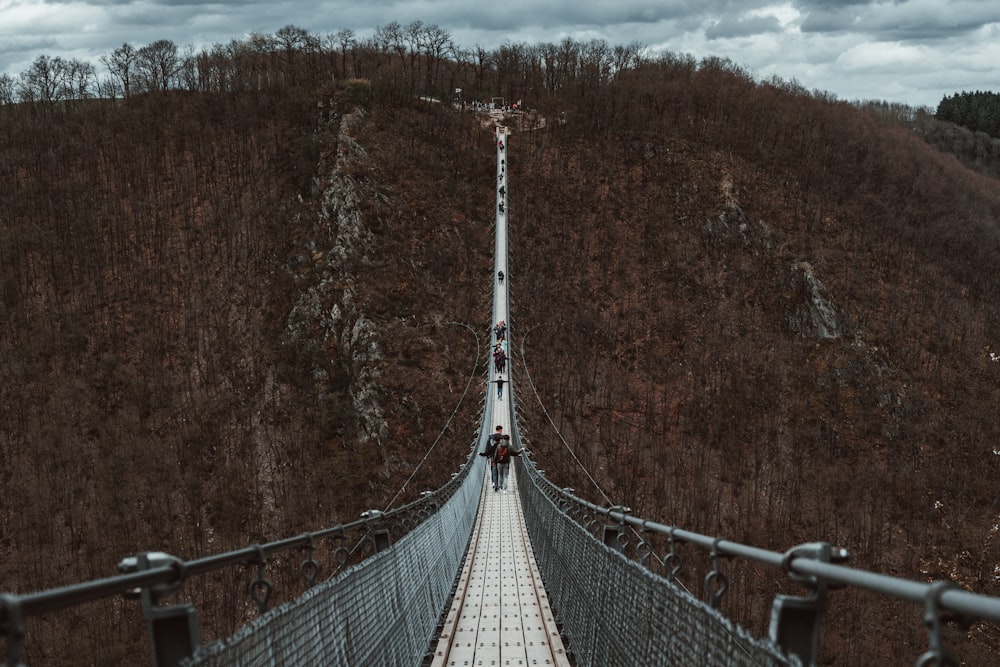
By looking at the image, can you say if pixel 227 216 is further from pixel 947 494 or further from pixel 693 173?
pixel 947 494

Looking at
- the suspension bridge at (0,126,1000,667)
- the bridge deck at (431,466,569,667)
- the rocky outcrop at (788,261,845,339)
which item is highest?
the rocky outcrop at (788,261,845,339)

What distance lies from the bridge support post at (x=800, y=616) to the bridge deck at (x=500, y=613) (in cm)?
489

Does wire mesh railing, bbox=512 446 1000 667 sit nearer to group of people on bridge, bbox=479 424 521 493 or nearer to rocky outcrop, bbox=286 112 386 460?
group of people on bridge, bbox=479 424 521 493

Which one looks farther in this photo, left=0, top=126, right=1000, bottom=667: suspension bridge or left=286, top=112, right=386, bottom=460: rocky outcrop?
left=286, top=112, right=386, bottom=460: rocky outcrop

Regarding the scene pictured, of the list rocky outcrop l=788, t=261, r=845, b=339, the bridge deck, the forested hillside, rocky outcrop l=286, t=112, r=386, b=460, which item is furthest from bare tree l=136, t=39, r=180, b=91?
the bridge deck

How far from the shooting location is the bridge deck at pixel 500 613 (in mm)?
7488

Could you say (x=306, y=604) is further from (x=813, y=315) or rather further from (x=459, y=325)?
(x=813, y=315)

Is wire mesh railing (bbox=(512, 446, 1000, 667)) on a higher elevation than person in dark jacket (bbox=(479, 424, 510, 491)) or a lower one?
higher

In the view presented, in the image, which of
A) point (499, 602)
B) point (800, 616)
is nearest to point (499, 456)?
point (499, 602)

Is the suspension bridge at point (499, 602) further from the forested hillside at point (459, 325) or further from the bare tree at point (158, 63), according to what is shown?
the bare tree at point (158, 63)

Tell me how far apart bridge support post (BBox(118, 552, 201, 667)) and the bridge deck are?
16.0 ft

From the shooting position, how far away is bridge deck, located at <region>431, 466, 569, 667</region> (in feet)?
24.6

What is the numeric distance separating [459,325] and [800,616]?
47.6 meters

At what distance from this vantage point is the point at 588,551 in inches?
257
